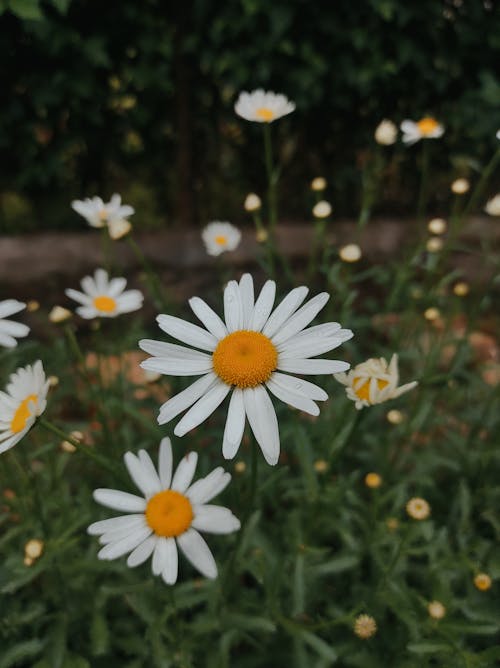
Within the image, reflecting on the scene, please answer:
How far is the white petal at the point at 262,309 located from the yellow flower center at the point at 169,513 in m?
0.35

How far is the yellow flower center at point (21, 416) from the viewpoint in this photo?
1.11 meters

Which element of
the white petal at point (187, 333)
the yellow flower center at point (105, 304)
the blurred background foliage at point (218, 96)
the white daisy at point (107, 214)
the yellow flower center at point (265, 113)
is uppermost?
the blurred background foliage at point (218, 96)

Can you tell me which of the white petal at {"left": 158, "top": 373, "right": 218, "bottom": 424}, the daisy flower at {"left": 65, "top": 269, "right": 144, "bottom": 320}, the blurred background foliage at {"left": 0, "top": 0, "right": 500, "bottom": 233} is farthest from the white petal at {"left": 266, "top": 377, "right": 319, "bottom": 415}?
the blurred background foliage at {"left": 0, "top": 0, "right": 500, "bottom": 233}

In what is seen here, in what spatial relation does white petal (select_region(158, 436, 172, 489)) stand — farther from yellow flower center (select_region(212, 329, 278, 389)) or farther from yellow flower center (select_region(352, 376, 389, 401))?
yellow flower center (select_region(352, 376, 389, 401))

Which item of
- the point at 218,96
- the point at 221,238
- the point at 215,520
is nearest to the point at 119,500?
the point at 215,520

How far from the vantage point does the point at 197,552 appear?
1.02 m

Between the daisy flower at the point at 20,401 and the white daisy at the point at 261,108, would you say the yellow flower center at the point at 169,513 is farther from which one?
the white daisy at the point at 261,108

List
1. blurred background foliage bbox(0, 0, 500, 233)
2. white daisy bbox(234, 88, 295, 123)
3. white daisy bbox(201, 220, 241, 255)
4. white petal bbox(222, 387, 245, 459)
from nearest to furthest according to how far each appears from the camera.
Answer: white petal bbox(222, 387, 245, 459)
white daisy bbox(234, 88, 295, 123)
white daisy bbox(201, 220, 241, 255)
blurred background foliage bbox(0, 0, 500, 233)

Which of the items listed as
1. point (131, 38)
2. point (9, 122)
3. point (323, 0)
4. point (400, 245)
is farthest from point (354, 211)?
point (9, 122)

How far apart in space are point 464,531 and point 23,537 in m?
1.22

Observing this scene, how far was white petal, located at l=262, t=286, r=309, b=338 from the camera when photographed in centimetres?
115

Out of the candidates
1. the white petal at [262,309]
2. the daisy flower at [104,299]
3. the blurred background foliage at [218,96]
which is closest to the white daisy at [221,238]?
the daisy flower at [104,299]

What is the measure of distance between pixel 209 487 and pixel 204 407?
144 mm

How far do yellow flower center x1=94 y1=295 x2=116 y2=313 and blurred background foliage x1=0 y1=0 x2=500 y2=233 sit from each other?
1.25m
